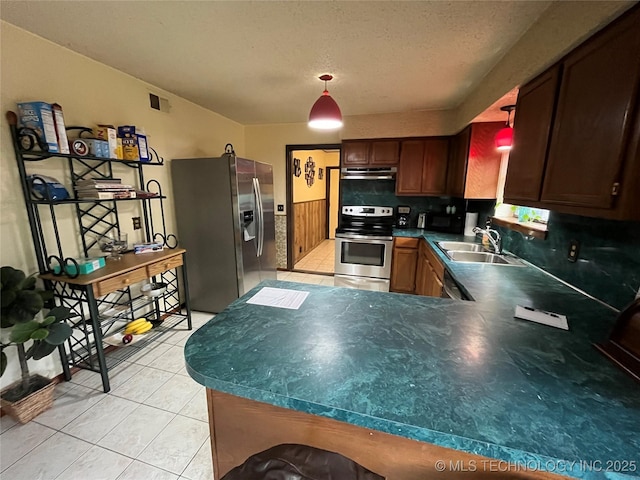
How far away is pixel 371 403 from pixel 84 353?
8.63 feet

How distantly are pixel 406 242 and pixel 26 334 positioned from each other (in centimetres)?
339

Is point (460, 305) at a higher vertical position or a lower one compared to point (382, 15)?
lower

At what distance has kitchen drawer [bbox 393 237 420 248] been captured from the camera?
3266mm

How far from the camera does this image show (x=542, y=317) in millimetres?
1147

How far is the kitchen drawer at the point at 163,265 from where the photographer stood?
7.15 feet

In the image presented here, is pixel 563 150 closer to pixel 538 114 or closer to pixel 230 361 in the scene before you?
pixel 538 114

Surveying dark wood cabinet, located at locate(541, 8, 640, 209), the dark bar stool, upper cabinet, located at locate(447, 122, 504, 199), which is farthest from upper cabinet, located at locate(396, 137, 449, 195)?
the dark bar stool

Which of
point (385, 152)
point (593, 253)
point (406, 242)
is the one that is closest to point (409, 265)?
point (406, 242)

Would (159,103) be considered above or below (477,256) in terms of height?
above

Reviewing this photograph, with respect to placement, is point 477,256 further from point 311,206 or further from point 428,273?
point 311,206

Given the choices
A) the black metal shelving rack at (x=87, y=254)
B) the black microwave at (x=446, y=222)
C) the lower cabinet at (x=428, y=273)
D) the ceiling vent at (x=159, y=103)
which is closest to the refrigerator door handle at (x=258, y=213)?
the black metal shelving rack at (x=87, y=254)

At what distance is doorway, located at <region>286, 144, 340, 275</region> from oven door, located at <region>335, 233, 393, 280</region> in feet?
3.14

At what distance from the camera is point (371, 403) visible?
27.6 inches

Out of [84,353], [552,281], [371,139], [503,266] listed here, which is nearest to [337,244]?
[371,139]
